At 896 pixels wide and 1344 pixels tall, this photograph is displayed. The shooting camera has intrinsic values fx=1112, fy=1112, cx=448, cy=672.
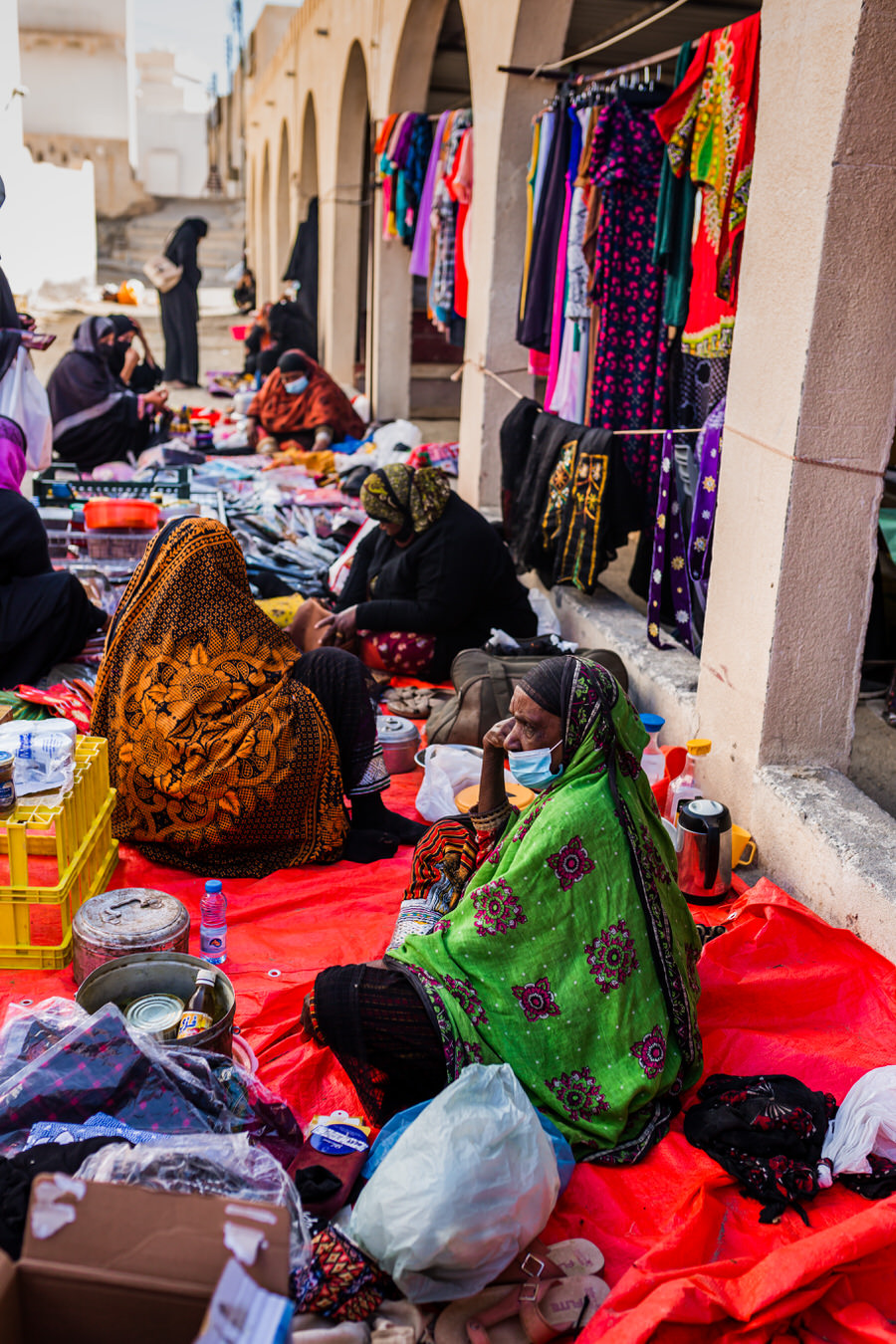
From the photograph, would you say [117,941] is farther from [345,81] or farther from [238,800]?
Answer: [345,81]

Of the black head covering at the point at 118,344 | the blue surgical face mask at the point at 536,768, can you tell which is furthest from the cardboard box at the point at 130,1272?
the black head covering at the point at 118,344

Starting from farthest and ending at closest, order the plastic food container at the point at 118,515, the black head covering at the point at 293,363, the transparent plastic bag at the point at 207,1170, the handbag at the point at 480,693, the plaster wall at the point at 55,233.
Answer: the plaster wall at the point at 55,233
the black head covering at the point at 293,363
the plastic food container at the point at 118,515
the handbag at the point at 480,693
the transparent plastic bag at the point at 207,1170

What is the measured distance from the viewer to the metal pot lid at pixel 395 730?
12.8ft

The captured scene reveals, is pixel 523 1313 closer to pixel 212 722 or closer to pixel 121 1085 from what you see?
pixel 121 1085

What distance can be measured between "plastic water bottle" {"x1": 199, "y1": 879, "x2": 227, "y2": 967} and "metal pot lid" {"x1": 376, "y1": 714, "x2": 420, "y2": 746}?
124cm

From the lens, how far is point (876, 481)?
3.02 meters

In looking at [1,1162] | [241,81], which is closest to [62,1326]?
[1,1162]

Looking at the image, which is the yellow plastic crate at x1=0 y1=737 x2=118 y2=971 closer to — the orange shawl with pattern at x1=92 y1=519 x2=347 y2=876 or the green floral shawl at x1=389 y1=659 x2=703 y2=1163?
the orange shawl with pattern at x1=92 y1=519 x2=347 y2=876

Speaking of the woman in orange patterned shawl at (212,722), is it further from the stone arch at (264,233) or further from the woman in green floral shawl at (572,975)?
the stone arch at (264,233)

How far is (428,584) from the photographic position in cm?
448

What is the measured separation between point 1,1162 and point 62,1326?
1.94 ft

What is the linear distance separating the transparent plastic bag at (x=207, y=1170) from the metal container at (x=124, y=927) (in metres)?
0.73

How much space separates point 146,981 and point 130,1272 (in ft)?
4.00

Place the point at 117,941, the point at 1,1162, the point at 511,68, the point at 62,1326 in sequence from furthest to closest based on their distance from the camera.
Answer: the point at 511,68 < the point at 117,941 < the point at 1,1162 < the point at 62,1326
